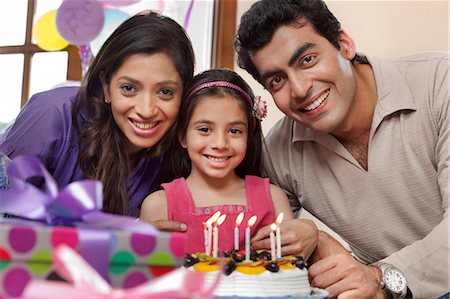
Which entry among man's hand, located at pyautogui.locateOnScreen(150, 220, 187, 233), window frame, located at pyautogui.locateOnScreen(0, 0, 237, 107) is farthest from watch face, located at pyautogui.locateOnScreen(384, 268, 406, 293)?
window frame, located at pyautogui.locateOnScreen(0, 0, 237, 107)

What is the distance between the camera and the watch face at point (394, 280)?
114cm

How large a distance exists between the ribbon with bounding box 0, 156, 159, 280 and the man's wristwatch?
31.2 inches

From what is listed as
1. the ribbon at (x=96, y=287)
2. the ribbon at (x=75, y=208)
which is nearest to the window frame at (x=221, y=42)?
the ribbon at (x=75, y=208)

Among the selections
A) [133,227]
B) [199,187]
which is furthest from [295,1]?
[133,227]

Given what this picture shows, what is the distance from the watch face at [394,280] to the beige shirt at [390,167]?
1.23ft

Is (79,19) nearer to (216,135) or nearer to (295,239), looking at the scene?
(216,135)

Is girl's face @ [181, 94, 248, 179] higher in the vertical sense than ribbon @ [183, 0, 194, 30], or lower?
lower

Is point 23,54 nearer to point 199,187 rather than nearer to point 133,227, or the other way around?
point 199,187

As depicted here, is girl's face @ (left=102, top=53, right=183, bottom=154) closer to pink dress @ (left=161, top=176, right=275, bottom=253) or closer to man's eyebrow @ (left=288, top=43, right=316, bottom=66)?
pink dress @ (left=161, top=176, right=275, bottom=253)

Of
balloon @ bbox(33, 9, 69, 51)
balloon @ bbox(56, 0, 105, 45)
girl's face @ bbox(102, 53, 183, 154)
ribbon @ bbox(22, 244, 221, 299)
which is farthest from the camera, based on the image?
balloon @ bbox(33, 9, 69, 51)

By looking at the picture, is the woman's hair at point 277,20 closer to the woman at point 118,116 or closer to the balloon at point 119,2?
the woman at point 118,116

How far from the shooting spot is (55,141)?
1.55 m

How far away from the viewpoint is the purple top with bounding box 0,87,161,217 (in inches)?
60.3

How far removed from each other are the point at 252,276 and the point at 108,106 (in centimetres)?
85
